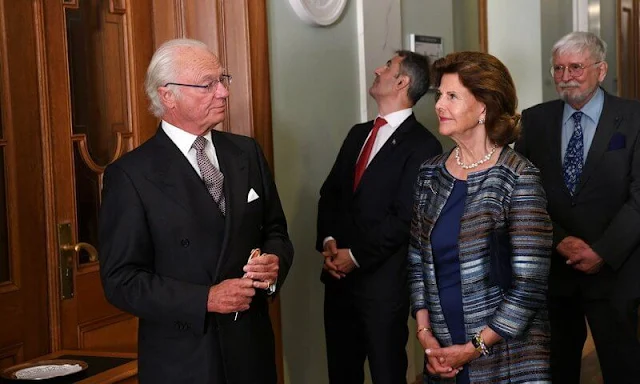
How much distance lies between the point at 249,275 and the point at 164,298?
246mm

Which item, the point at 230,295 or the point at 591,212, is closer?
the point at 230,295

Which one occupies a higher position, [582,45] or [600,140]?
[582,45]

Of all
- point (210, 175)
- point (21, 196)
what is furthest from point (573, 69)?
point (21, 196)

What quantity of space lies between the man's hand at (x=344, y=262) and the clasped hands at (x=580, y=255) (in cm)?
88

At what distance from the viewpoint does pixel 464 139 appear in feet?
8.95

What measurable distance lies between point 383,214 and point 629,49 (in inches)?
222

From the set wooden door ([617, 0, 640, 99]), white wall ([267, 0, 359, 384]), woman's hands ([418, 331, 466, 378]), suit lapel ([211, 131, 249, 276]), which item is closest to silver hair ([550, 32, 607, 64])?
white wall ([267, 0, 359, 384])

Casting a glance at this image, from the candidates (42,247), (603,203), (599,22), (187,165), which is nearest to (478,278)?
(187,165)

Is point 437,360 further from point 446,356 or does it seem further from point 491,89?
point 491,89

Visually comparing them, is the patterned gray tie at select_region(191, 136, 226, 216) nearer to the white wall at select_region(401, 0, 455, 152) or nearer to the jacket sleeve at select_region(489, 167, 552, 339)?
the jacket sleeve at select_region(489, 167, 552, 339)

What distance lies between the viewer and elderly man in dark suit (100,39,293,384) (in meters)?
2.40

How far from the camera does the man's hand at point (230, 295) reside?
2.40m

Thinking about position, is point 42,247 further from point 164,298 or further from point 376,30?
point 376,30

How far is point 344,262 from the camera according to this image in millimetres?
3523
